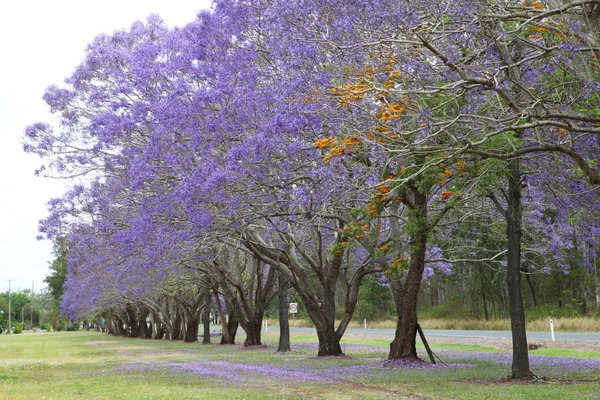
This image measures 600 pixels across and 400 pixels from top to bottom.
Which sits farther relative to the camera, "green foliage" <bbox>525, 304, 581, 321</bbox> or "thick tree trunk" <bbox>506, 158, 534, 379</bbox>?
"green foliage" <bbox>525, 304, 581, 321</bbox>

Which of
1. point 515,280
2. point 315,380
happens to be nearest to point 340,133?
point 515,280

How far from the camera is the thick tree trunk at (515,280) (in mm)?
15461

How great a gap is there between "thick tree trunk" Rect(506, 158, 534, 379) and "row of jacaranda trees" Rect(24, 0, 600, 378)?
0.03 metres

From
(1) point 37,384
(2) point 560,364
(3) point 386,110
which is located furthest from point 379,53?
(1) point 37,384

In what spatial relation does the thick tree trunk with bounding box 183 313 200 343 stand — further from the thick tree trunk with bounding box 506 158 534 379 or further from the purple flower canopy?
the thick tree trunk with bounding box 506 158 534 379

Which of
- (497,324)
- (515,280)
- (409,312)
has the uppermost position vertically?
(515,280)

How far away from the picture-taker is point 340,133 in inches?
625

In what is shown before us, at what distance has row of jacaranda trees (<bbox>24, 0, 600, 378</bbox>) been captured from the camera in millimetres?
12703

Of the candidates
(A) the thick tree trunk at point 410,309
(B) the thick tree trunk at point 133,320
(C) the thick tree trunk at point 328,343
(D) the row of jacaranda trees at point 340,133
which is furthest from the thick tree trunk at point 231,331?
(B) the thick tree trunk at point 133,320

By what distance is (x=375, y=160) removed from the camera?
1609 centimetres

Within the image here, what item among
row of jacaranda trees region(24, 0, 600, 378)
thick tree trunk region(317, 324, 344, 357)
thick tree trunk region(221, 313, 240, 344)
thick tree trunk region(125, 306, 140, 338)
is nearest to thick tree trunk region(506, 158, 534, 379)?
row of jacaranda trees region(24, 0, 600, 378)

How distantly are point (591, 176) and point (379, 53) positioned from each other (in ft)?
15.4

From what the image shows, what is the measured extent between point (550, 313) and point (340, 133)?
3084 cm

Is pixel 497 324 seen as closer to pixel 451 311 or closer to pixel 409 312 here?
pixel 451 311
